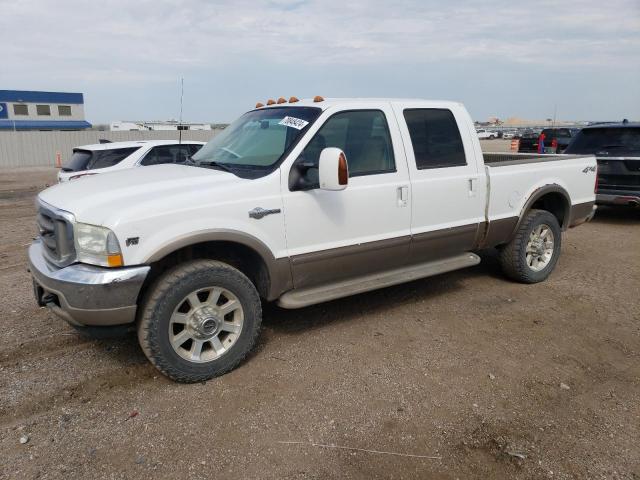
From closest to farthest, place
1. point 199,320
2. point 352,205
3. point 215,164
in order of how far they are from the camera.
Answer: point 199,320, point 352,205, point 215,164

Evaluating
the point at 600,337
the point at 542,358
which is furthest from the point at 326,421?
the point at 600,337

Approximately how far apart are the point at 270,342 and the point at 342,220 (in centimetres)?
119

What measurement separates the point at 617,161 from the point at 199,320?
8.06 m

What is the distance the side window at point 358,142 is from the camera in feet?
13.3

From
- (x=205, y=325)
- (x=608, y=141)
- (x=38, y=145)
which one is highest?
(x=608, y=141)

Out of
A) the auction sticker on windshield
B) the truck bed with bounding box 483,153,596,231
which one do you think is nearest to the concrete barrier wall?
the truck bed with bounding box 483,153,596,231

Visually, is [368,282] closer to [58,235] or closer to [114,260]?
[114,260]

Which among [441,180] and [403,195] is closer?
[403,195]

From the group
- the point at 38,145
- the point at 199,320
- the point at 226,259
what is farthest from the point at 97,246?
the point at 38,145

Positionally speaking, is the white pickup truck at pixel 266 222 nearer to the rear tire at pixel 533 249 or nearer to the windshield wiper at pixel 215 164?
the windshield wiper at pixel 215 164

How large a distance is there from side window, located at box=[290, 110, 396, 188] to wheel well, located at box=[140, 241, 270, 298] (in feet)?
2.49

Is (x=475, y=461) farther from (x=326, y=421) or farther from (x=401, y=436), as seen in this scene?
(x=326, y=421)

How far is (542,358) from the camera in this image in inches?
155

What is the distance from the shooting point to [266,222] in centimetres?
373
